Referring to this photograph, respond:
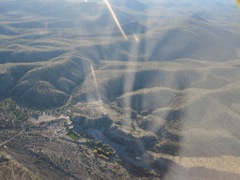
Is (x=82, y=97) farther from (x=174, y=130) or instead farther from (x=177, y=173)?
(x=177, y=173)

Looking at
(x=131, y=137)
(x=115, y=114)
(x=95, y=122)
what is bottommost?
(x=131, y=137)

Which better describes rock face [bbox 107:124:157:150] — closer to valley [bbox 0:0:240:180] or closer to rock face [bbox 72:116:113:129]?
valley [bbox 0:0:240:180]

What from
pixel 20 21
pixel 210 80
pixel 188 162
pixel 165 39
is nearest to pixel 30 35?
pixel 20 21

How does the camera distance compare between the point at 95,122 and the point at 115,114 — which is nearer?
the point at 95,122

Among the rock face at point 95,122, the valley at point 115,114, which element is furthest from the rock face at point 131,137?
the rock face at point 95,122

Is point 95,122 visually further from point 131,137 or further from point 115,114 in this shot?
point 131,137

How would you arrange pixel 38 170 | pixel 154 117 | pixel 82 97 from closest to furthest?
pixel 38 170
pixel 154 117
pixel 82 97

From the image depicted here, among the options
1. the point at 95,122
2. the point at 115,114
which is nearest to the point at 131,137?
the point at 95,122

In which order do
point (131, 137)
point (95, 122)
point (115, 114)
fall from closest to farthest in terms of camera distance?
point (131, 137) → point (95, 122) → point (115, 114)

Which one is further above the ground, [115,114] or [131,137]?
[115,114]

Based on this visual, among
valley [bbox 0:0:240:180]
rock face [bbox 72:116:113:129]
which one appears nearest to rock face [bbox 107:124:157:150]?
valley [bbox 0:0:240:180]

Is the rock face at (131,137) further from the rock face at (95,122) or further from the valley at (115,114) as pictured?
the rock face at (95,122)
